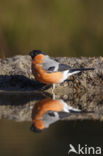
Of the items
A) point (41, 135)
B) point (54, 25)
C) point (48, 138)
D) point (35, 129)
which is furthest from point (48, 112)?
point (54, 25)

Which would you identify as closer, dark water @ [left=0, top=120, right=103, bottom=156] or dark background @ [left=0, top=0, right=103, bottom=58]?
dark water @ [left=0, top=120, right=103, bottom=156]

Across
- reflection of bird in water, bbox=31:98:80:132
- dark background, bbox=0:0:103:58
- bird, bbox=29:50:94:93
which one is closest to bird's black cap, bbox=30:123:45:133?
reflection of bird in water, bbox=31:98:80:132

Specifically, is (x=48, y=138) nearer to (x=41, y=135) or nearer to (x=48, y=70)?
(x=41, y=135)

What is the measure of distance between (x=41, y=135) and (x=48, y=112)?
4.24 feet

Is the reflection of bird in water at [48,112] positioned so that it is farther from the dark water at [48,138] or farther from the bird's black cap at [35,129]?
the dark water at [48,138]

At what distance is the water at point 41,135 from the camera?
471 centimetres

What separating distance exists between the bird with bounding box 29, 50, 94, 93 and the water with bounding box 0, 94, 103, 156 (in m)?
1.94

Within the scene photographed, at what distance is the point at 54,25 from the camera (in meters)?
10.9

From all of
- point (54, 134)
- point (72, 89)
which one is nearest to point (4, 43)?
point (72, 89)

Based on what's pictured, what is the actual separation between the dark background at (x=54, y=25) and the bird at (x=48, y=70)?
74.5 inches

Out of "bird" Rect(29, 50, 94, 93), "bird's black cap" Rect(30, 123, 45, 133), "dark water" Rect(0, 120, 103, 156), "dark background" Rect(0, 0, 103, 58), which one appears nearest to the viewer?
"dark water" Rect(0, 120, 103, 156)

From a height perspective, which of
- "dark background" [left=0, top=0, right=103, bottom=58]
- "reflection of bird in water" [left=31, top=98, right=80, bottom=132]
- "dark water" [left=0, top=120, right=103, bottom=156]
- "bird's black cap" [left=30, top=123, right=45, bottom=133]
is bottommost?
"dark water" [left=0, top=120, right=103, bottom=156]

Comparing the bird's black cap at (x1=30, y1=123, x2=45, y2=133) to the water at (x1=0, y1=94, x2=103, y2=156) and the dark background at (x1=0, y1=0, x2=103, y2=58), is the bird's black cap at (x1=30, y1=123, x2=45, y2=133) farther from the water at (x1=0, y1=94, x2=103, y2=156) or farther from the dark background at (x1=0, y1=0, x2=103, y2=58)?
the dark background at (x1=0, y1=0, x2=103, y2=58)

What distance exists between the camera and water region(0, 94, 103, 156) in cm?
471
